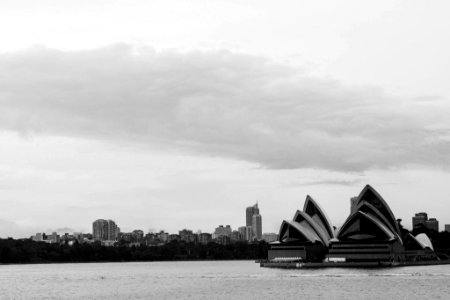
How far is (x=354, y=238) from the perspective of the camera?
133625 mm

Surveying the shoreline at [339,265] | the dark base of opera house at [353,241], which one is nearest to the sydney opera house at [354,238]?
the dark base of opera house at [353,241]

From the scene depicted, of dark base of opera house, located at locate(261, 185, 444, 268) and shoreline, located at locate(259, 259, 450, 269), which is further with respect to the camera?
dark base of opera house, located at locate(261, 185, 444, 268)

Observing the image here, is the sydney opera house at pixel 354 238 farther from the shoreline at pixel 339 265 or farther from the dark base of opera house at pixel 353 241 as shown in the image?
the shoreline at pixel 339 265

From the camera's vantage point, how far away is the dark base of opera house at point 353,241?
433 ft

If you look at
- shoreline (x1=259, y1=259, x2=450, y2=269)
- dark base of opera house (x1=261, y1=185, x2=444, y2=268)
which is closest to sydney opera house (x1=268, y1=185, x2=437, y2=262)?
dark base of opera house (x1=261, y1=185, x2=444, y2=268)

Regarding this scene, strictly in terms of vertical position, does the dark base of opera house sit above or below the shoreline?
above

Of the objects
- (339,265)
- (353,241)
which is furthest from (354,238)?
(339,265)

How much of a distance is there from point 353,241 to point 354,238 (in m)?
0.51

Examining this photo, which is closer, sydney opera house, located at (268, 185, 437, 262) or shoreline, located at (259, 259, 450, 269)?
shoreline, located at (259, 259, 450, 269)

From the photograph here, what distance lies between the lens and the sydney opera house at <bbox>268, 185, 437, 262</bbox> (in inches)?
5207

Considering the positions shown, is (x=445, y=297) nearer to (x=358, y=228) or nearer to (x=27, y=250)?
(x=358, y=228)

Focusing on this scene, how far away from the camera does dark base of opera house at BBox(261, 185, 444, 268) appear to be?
433ft

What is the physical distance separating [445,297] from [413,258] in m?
78.1

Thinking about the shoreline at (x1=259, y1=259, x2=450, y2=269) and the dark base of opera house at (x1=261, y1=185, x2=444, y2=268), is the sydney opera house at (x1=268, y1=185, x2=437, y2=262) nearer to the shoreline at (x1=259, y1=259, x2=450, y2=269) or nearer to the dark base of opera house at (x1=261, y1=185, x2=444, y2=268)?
the dark base of opera house at (x1=261, y1=185, x2=444, y2=268)
